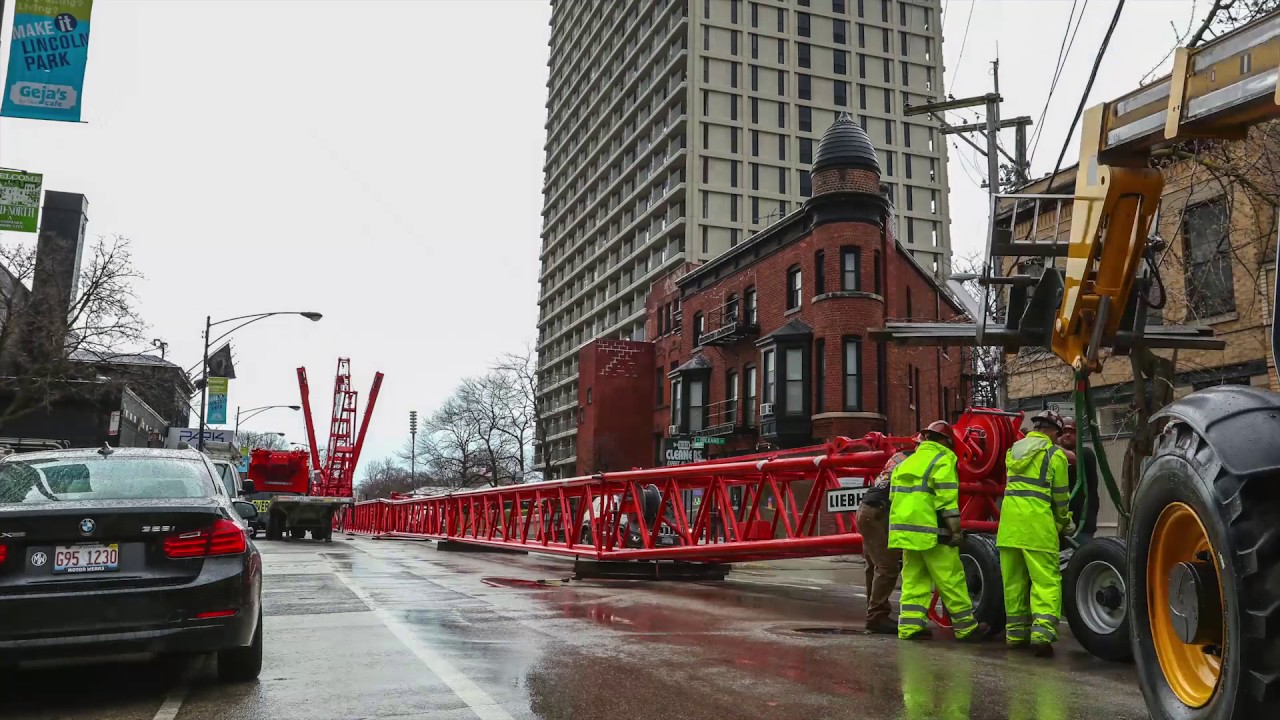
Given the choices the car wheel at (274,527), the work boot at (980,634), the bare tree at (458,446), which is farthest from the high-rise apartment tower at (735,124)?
the work boot at (980,634)

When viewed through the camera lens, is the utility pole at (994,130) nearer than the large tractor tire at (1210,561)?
No

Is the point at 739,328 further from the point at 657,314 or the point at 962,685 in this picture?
the point at 962,685

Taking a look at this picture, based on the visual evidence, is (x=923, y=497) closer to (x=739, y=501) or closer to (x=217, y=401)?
(x=739, y=501)

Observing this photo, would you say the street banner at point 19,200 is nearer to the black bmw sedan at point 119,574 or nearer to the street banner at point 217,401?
the black bmw sedan at point 119,574

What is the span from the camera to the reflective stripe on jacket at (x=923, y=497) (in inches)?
308

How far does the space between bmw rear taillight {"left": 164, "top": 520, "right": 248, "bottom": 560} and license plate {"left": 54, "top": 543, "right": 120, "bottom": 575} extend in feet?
0.84

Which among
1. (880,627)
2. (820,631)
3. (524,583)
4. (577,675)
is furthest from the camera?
(524,583)

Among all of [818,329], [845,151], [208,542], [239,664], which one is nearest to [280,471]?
[818,329]

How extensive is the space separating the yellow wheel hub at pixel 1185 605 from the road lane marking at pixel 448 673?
297 cm

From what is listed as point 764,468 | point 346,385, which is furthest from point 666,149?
point 764,468

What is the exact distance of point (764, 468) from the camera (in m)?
11.2

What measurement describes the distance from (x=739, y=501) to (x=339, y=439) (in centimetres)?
2885

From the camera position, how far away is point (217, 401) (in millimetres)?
35156

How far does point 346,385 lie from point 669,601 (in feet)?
108
